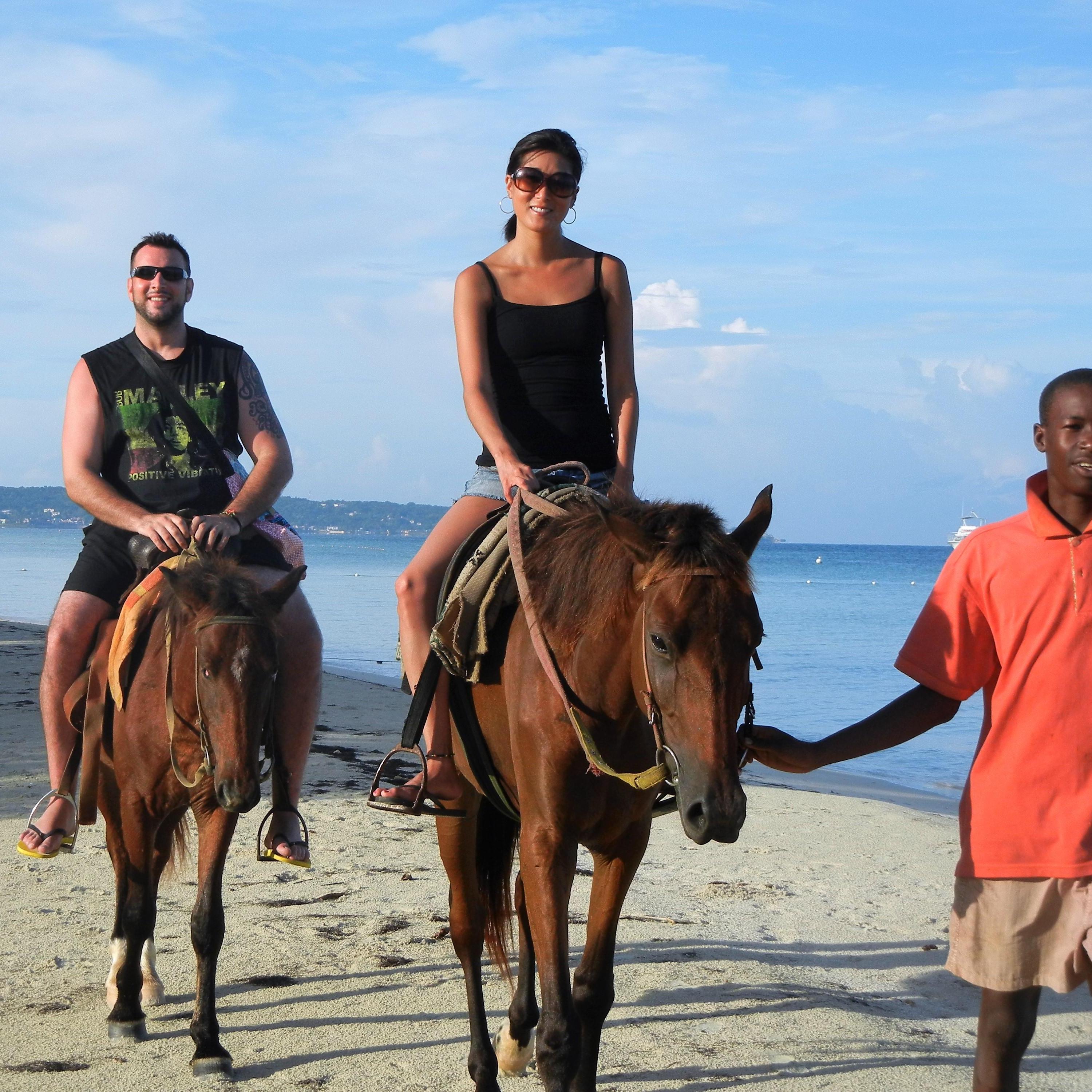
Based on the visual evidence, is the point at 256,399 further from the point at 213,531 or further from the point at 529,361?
the point at 529,361

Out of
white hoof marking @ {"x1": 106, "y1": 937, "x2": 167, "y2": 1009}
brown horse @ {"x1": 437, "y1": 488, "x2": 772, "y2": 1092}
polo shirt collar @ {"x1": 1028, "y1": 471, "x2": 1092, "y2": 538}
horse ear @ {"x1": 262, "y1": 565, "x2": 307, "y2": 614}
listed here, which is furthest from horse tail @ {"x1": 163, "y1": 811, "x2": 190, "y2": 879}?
polo shirt collar @ {"x1": 1028, "y1": 471, "x2": 1092, "y2": 538}

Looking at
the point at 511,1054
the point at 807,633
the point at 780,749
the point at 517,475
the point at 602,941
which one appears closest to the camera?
the point at 780,749

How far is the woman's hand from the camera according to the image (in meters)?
3.90

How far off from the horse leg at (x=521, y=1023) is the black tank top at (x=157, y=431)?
224cm

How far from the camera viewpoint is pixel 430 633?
4.19 m

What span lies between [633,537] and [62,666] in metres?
3.16

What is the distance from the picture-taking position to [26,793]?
27.1ft

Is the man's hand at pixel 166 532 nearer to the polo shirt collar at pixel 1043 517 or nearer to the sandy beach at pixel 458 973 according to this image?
the sandy beach at pixel 458 973

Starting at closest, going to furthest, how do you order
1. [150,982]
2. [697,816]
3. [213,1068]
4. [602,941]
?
[697,816]
[602,941]
[213,1068]
[150,982]

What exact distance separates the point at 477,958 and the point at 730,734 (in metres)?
2.16

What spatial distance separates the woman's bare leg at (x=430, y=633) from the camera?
4.20m

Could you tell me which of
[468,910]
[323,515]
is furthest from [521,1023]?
[323,515]

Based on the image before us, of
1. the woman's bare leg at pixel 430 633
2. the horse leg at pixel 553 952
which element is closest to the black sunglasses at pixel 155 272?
the woman's bare leg at pixel 430 633

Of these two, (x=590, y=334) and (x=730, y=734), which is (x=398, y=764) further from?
(x=730, y=734)
